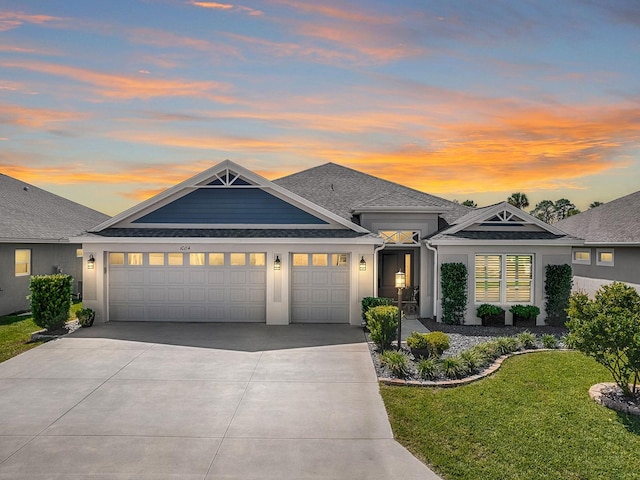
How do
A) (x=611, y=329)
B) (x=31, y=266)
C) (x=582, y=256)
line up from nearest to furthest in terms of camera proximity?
(x=611, y=329)
(x=31, y=266)
(x=582, y=256)

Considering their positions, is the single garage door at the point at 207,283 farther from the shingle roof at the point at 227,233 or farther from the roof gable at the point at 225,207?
the roof gable at the point at 225,207

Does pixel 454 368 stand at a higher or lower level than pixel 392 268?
lower

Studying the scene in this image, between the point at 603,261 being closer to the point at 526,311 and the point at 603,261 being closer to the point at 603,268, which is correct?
the point at 603,268

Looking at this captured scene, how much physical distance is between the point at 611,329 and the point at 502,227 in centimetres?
895

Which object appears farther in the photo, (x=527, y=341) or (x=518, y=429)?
(x=527, y=341)

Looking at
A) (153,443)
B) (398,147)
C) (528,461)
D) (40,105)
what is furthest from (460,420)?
(40,105)

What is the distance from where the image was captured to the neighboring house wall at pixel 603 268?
18.6 metres

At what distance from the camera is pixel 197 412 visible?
7.65 metres

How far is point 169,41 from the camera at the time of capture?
13266mm

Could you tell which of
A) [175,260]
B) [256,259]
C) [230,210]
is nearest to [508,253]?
[256,259]

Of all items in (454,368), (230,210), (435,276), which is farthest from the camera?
(230,210)

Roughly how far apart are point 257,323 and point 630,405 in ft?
34.6

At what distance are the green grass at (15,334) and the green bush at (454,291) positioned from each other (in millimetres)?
12640

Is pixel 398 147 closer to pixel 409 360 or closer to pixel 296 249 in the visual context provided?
pixel 296 249
